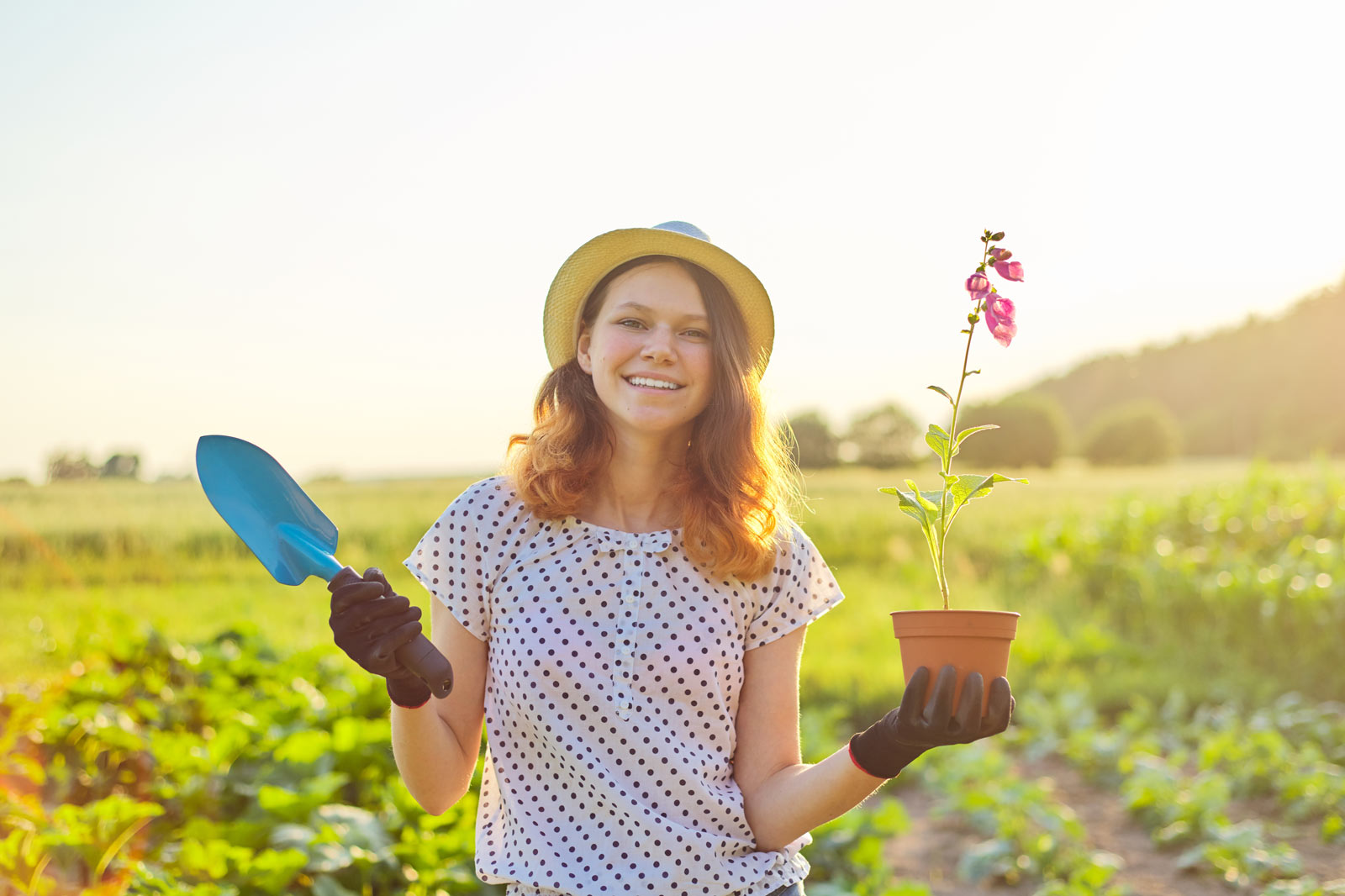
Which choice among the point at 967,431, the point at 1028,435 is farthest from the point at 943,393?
the point at 1028,435

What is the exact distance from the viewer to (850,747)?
163 cm

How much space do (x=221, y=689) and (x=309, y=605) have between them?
3.11 metres

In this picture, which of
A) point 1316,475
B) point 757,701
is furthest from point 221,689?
point 1316,475

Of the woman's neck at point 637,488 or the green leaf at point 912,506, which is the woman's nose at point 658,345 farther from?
the green leaf at point 912,506

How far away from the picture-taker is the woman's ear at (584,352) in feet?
6.43

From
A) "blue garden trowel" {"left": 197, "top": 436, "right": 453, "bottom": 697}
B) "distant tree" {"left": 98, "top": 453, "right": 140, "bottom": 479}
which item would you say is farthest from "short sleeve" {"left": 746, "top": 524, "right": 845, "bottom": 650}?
"distant tree" {"left": 98, "top": 453, "right": 140, "bottom": 479}

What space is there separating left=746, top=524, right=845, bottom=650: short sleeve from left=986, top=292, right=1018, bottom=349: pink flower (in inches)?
19.2

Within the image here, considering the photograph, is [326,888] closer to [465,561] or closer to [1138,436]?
[465,561]

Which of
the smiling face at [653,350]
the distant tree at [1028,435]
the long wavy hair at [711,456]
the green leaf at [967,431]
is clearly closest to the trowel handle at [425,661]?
the long wavy hair at [711,456]

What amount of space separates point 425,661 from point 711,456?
2.20 feet

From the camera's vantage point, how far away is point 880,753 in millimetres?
1573

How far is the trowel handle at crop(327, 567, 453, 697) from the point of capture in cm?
143

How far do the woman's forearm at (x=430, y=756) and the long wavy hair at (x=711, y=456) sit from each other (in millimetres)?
391

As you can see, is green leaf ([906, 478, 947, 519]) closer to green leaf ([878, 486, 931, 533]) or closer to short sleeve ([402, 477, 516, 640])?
green leaf ([878, 486, 931, 533])
